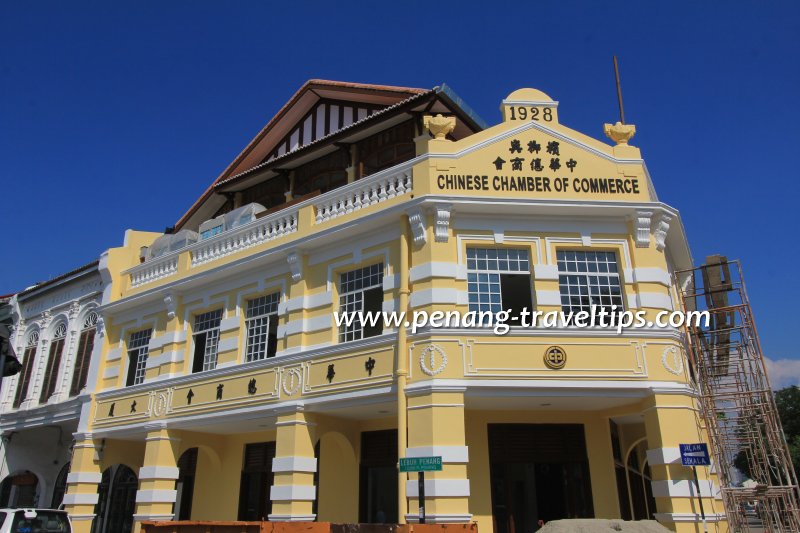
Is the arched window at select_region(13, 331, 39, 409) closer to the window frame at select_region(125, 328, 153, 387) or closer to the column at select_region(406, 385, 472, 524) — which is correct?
the window frame at select_region(125, 328, 153, 387)

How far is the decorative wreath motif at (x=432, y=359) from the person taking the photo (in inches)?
558

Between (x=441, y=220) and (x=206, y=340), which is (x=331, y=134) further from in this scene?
(x=441, y=220)

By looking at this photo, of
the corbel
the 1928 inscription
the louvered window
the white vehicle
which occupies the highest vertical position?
the 1928 inscription

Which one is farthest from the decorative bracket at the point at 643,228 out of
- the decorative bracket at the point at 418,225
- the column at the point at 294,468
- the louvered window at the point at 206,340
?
the louvered window at the point at 206,340

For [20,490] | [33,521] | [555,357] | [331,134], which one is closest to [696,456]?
[555,357]

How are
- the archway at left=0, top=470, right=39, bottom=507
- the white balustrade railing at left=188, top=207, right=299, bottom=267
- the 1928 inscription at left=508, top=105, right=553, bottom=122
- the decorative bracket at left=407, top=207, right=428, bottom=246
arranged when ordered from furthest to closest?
the archway at left=0, top=470, right=39, bottom=507
the white balustrade railing at left=188, top=207, right=299, bottom=267
the 1928 inscription at left=508, top=105, right=553, bottom=122
the decorative bracket at left=407, top=207, right=428, bottom=246

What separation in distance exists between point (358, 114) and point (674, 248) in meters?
11.8

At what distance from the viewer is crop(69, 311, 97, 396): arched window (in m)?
24.2

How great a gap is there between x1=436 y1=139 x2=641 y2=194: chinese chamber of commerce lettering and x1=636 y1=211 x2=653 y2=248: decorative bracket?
0.73 metres

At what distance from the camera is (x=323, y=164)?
23359 mm

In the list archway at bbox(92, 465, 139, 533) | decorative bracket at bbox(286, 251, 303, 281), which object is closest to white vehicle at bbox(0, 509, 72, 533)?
decorative bracket at bbox(286, 251, 303, 281)

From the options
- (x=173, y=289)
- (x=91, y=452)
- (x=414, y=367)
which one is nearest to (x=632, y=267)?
(x=414, y=367)

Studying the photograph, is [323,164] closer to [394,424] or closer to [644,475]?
[394,424]

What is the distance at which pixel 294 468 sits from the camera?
15.8 meters
